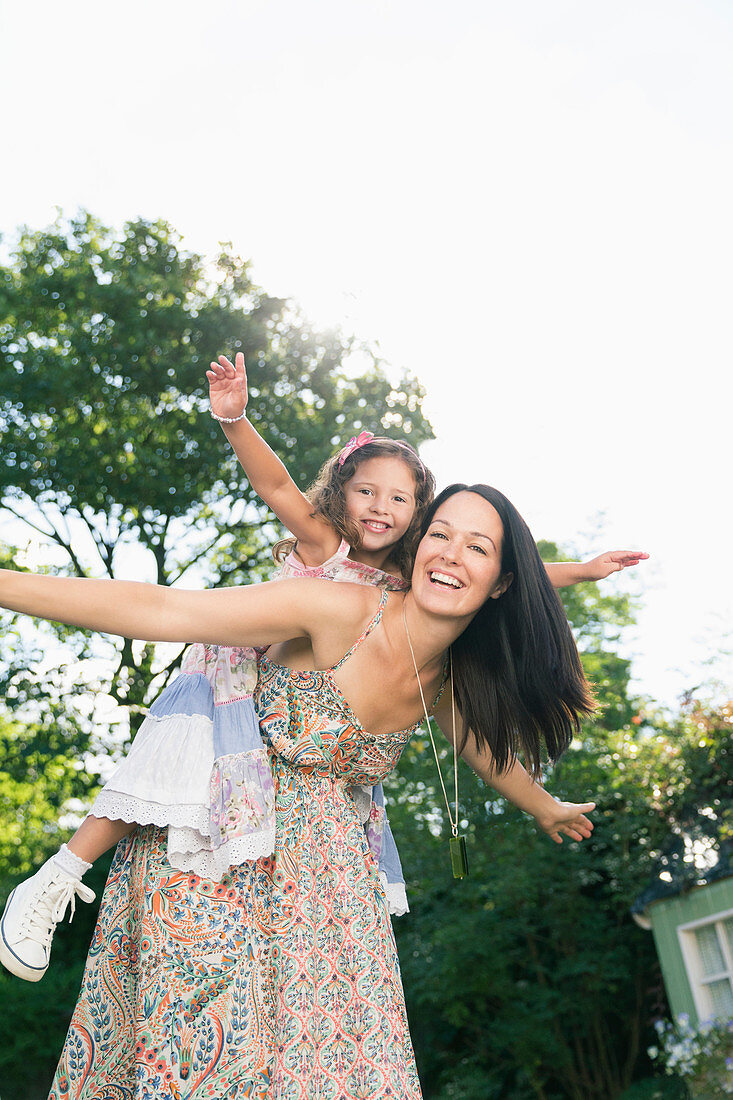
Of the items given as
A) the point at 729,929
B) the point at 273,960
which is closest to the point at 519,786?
the point at 273,960

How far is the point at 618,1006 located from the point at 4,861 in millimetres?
7579

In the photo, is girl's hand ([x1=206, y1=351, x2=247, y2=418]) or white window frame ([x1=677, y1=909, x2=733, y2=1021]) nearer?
girl's hand ([x1=206, y1=351, x2=247, y2=418])

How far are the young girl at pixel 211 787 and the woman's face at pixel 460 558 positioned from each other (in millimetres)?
249

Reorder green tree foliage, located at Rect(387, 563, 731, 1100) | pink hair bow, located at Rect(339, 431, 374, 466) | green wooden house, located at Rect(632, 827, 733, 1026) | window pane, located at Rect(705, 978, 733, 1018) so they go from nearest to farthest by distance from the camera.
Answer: pink hair bow, located at Rect(339, 431, 374, 466) → green wooden house, located at Rect(632, 827, 733, 1026) → window pane, located at Rect(705, 978, 733, 1018) → green tree foliage, located at Rect(387, 563, 731, 1100)

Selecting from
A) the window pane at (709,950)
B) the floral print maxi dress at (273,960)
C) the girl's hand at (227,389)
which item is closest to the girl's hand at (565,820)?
the floral print maxi dress at (273,960)

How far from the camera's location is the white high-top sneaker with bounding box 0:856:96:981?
7.30 ft

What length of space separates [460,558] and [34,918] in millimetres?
1310

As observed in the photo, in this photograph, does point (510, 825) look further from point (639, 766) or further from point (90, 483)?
point (90, 483)

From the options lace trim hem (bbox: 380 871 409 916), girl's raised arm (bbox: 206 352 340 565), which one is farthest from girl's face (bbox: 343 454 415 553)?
lace trim hem (bbox: 380 871 409 916)

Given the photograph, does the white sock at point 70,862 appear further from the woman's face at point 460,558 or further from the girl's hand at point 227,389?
the girl's hand at point 227,389

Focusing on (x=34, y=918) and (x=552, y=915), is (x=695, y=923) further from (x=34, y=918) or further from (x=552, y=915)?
(x=34, y=918)

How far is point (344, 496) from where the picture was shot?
349cm

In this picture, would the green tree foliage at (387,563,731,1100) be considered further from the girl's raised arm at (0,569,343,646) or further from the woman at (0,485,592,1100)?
the girl's raised arm at (0,569,343,646)

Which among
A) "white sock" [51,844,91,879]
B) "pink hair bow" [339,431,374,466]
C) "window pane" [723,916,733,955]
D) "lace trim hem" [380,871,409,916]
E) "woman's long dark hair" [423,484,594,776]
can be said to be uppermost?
"pink hair bow" [339,431,374,466]
